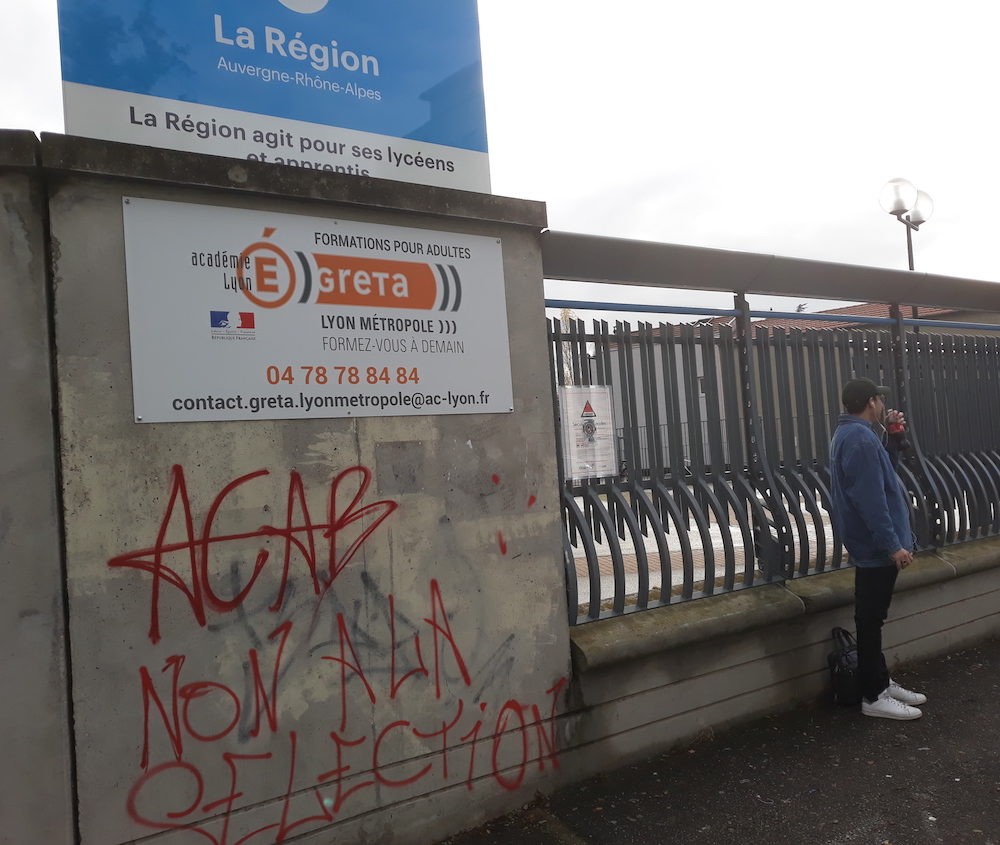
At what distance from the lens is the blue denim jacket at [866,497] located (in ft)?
14.1

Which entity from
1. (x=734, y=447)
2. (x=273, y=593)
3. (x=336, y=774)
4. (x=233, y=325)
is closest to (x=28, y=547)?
(x=273, y=593)

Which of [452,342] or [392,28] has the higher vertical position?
[392,28]

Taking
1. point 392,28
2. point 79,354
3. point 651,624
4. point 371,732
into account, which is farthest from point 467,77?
point 371,732

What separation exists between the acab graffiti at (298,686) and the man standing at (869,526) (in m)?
2.08

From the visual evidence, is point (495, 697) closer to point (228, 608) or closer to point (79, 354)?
point (228, 608)

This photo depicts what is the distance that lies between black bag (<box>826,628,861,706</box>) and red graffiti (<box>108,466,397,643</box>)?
2811mm

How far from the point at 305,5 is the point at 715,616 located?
3738 millimetres

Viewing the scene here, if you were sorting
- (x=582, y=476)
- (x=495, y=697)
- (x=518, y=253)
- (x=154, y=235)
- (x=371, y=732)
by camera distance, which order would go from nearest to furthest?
(x=154, y=235)
(x=371, y=732)
(x=495, y=697)
(x=518, y=253)
(x=582, y=476)

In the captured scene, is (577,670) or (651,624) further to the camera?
(651,624)

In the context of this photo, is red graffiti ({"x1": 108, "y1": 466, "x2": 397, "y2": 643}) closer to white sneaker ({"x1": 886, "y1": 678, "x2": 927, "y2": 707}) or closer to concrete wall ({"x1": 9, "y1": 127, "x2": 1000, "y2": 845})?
concrete wall ({"x1": 9, "y1": 127, "x2": 1000, "y2": 845})

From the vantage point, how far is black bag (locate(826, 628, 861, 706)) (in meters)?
4.52

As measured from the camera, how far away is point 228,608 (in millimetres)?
2969

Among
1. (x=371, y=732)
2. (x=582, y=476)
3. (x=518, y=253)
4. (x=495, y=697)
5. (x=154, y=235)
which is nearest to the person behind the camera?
(x=154, y=235)

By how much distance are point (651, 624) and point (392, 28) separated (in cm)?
344
